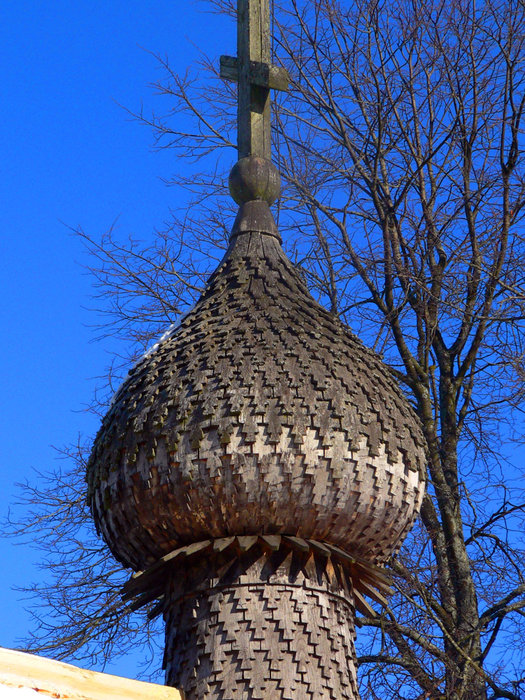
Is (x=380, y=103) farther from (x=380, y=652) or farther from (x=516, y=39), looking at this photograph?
(x=380, y=652)

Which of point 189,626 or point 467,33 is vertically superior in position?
point 467,33

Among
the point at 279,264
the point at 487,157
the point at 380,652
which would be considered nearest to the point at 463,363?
the point at 487,157

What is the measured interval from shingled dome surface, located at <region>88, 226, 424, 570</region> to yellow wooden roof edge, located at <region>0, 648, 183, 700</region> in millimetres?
503

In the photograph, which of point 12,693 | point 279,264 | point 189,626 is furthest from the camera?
point 279,264

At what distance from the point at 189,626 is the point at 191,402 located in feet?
2.29

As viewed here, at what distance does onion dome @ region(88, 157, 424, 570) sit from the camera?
343 cm

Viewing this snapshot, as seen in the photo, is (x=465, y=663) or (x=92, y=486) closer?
(x=92, y=486)

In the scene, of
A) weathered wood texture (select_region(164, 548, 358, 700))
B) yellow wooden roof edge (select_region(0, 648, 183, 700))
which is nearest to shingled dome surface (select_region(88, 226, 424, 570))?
weathered wood texture (select_region(164, 548, 358, 700))

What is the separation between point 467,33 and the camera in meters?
9.00

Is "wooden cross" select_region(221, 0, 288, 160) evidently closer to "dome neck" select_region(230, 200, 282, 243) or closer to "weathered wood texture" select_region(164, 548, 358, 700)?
"dome neck" select_region(230, 200, 282, 243)

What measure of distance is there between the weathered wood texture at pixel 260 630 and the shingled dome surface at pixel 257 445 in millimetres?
120

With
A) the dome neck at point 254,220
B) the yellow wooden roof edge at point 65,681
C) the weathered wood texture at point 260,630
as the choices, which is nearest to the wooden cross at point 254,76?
the dome neck at point 254,220

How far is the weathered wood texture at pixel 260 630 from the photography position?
3326mm

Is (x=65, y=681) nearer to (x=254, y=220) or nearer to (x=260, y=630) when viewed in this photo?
(x=260, y=630)
